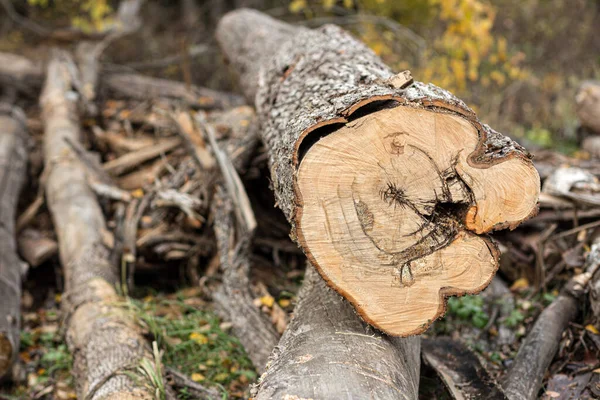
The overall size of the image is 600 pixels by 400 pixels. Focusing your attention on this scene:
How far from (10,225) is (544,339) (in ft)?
12.3

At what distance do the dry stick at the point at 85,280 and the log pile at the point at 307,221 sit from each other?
14 mm

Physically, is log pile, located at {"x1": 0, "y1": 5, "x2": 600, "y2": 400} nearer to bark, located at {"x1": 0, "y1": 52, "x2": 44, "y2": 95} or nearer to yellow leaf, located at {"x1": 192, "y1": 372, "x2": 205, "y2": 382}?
yellow leaf, located at {"x1": 192, "y1": 372, "x2": 205, "y2": 382}

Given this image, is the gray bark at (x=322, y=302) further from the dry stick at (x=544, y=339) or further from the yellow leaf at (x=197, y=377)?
the yellow leaf at (x=197, y=377)

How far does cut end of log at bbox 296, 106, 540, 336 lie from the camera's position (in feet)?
7.04

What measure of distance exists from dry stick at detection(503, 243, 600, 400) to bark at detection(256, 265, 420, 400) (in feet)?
Result: 1.57

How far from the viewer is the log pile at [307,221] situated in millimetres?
2166

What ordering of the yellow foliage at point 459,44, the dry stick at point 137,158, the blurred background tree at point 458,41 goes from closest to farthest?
the dry stick at point 137,158 → the yellow foliage at point 459,44 → the blurred background tree at point 458,41

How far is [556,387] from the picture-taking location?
262 centimetres

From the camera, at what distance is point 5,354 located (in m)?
3.05

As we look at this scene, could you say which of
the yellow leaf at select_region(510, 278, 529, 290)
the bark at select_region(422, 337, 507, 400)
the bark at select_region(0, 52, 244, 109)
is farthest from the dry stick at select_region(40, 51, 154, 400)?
the yellow leaf at select_region(510, 278, 529, 290)

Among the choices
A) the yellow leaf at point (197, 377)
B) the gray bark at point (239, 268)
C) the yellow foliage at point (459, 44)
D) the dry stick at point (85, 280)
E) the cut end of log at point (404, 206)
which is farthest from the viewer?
the yellow foliage at point (459, 44)

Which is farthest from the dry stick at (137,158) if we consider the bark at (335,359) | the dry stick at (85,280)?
the bark at (335,359)

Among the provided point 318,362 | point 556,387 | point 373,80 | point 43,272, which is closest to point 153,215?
point 43,272

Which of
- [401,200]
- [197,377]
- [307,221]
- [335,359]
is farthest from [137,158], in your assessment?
[335,359]
